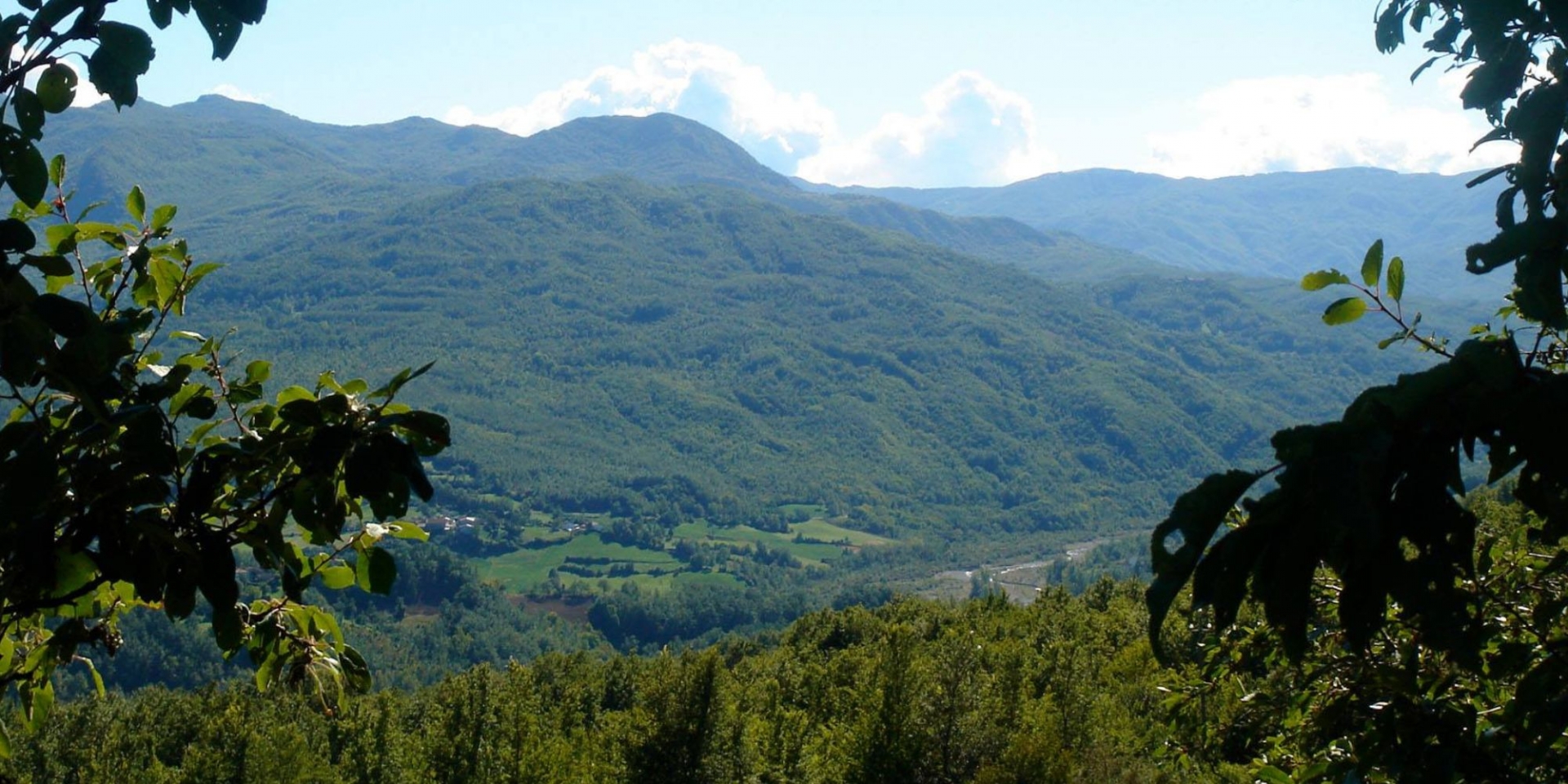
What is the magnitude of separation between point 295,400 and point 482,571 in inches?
5909

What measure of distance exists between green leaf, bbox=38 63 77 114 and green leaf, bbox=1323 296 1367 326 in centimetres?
284

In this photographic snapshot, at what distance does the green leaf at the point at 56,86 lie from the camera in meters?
2.13

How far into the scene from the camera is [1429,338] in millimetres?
3588

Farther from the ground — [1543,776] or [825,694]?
[1543,776]

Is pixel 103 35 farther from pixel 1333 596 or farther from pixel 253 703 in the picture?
pixel 253 703

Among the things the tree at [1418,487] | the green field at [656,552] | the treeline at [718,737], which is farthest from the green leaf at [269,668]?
the green field at [656,552]

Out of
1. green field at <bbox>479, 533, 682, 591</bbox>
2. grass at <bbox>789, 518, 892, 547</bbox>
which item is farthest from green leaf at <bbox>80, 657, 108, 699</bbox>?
grass at <bbox>789, 518, 892, 547</bbox>

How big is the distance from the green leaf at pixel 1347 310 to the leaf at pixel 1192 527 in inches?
54.8

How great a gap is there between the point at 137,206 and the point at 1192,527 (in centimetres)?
309

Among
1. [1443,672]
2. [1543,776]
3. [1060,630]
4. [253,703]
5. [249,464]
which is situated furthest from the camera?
[1060,630]

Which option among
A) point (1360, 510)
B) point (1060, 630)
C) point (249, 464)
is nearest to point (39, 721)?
point (249, 464)

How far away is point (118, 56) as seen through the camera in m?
2.06

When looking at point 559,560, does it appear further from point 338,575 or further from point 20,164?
point 20,164

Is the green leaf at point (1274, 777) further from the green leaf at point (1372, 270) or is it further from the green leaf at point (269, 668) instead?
the green leaf at point (269, 668)
